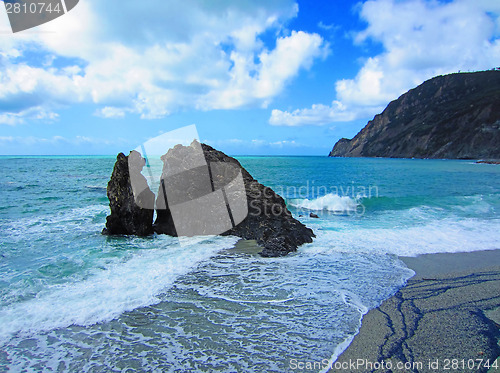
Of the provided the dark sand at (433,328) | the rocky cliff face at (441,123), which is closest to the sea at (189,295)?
the dark sand at (433,328)

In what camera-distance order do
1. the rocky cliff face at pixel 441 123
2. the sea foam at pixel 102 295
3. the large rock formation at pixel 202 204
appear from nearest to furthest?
the sea foam at pixel 102 295 → the large rock formation at pixel 202 204 → the rocky cliff face at pixel 441 123

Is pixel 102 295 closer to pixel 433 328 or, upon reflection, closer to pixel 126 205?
pixel 126 205

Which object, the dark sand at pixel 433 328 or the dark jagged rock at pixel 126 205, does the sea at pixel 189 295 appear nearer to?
the dark sand at pixel 433 328

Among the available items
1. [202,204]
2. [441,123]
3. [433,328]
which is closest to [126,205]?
[202,204]

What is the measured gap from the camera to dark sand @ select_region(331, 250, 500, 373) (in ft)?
13.6

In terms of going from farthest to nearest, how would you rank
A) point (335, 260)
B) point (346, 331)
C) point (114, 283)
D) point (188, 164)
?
point (188, 164) < point (335, 260) < point (114, 283) < point (346, 331)

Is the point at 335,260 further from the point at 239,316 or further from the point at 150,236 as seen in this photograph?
the point at 150,236

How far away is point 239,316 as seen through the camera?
5.38m

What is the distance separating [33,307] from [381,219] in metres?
15.5

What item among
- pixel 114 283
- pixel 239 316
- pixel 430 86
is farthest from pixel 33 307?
pixel 430 86

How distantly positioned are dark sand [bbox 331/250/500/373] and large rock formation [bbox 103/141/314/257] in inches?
186

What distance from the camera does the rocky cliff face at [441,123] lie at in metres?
106

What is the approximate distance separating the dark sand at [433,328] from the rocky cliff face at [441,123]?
12436 centimetres

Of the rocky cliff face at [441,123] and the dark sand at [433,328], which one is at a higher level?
the rocky cliff face at [441,123]
